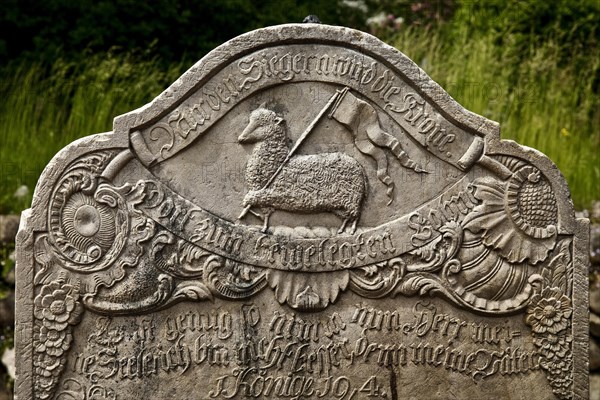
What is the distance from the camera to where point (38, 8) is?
857 cm

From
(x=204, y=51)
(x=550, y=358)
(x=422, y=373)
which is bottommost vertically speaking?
(x=422, y=373)

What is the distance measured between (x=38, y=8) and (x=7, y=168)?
2.13 meters

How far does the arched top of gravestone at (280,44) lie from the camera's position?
185 inches

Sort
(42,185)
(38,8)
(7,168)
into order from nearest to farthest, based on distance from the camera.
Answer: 1. (42,185)
2. (7,168)
3. (38,8)

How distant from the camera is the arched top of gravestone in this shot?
470cm

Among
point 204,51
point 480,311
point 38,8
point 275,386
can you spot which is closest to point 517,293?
point 480,311

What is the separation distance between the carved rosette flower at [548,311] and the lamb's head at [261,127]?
1345 millimetres

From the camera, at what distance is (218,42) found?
888cm

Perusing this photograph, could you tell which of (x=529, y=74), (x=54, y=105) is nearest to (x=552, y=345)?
(x=529, y=74)

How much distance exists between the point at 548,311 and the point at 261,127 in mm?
1488

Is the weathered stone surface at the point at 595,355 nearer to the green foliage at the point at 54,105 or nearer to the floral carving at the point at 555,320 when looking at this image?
the floral carving at the point at 555,320

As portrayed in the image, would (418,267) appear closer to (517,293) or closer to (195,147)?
(517,293)

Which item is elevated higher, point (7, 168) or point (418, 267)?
point (7, 168)

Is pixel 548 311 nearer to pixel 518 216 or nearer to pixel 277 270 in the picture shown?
pixel 518 216
